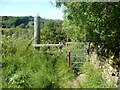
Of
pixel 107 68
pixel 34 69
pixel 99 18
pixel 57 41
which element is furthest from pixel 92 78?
pixel 57 41

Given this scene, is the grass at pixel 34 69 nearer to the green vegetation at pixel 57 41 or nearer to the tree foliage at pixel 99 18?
the green vegetation at pixel 57 41

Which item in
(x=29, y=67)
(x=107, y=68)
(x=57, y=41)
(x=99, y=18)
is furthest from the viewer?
(x=57, y=41)

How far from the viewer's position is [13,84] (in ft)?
7.63

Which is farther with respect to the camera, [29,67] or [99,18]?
[29,67]

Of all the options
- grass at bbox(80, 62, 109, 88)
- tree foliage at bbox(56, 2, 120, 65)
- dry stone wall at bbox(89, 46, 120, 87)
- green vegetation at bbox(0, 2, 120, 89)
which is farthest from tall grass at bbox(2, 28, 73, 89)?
tree foliage at bbox(56, 2, 120, 65)

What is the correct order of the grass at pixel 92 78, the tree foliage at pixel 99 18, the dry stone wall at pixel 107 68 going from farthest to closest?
the grass at pixel 92 78
the dry stone wall at pixel 107 68
the tree foliage at pixel 99 18

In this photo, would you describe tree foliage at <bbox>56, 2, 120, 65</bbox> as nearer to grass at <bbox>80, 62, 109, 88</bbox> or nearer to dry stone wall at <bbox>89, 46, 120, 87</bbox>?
dry stone wall at <bbox>89, 46, 120, 87</bbox>

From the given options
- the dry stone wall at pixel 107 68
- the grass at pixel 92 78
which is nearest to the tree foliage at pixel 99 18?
the dry stone wall at pixel 107 68

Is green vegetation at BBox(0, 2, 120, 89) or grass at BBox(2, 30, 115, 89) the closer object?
green vegetation at BBox(0, 2, 120, 89)

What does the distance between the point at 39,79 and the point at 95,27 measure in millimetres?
756

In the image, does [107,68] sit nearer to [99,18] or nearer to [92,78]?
[92,78]

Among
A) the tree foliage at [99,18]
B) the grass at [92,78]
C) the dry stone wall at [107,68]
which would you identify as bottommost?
the grass at [92,78]

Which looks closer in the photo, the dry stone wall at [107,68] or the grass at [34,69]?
the dry stone wall at [107,68]

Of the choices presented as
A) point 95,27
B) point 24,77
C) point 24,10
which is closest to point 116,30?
point 95,27
